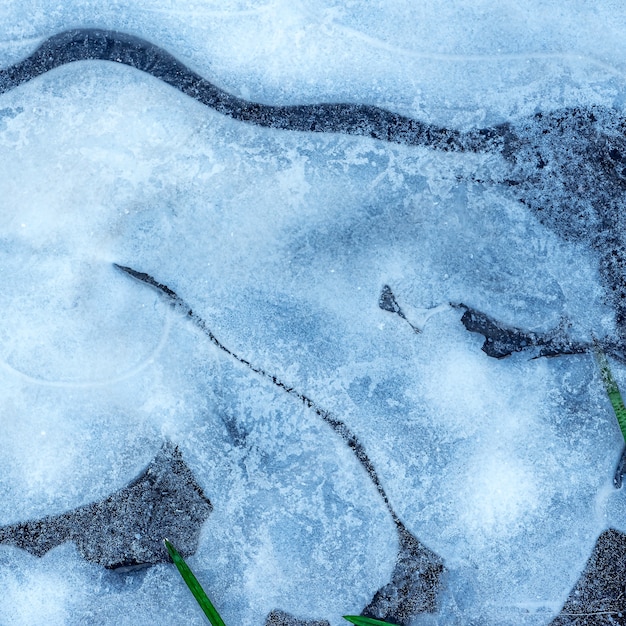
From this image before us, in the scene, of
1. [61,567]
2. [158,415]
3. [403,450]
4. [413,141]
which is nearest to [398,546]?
[403,450]

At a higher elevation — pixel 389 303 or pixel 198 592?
pixel 389 303

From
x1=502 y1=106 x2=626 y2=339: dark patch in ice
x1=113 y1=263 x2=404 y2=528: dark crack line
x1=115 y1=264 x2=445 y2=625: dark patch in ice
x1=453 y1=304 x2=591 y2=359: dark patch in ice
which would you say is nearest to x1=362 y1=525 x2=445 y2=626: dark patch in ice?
x1=115 y1=264 x2=445 y2=625: dark patch in ice

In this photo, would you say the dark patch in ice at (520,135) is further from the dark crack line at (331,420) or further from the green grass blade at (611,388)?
the dark crack line at (331,420)

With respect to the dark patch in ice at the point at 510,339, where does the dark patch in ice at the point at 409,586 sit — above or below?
below

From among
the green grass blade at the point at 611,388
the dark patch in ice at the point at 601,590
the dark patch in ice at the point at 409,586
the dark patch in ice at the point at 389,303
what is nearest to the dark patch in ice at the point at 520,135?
the green grass blade at the point at 611,388

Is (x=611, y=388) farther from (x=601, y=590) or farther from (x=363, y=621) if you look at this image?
(x=363, y=621)

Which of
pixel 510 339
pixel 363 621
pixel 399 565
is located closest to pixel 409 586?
pixel 399 565

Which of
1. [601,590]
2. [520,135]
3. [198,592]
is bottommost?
[198,592]
